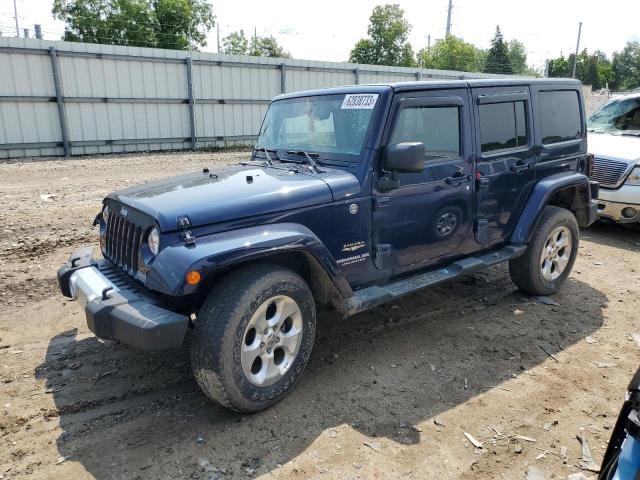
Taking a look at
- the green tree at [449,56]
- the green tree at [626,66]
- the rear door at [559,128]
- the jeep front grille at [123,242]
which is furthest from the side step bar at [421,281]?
the green tree at [626,66]

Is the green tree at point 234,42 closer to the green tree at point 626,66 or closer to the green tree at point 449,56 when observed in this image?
the green tree at point 449,56

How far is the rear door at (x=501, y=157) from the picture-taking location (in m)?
4.37

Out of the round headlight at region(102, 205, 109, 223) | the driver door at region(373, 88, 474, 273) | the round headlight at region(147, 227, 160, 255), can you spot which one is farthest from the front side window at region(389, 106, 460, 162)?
the round headlight at region(102, 205, 109, 223)

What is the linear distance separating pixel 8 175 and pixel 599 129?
11960mm

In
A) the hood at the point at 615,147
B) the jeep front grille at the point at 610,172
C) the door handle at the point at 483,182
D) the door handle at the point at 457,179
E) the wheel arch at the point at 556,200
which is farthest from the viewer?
the hood at the point at 615,147

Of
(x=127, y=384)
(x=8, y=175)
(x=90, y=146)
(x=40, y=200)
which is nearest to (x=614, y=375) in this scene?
(x=127, y=384)

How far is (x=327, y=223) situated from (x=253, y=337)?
36.2 inches

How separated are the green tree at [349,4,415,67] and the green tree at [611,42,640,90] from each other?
64.6m

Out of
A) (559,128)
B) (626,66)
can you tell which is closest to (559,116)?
(559,128)

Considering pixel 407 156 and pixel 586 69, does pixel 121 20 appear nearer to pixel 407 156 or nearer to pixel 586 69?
pixel 407 156

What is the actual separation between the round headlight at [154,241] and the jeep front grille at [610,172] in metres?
6.92

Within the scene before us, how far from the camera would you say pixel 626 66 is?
102 metres

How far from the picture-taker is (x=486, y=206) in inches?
175

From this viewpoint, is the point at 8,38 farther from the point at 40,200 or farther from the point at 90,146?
the point at 40,200
